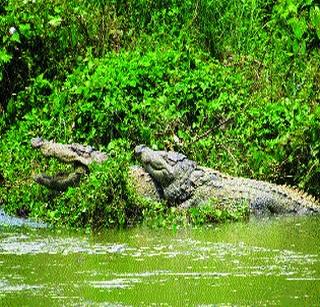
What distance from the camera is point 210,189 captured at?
36.7 ft

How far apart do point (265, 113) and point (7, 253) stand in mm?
4283

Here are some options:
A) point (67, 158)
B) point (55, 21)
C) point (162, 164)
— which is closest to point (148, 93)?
point (162, 164)

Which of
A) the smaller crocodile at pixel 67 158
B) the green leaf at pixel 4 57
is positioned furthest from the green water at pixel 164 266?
the green leaf at pixel 4 57

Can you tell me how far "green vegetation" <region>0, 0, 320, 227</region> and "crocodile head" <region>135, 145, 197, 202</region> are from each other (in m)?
0.28

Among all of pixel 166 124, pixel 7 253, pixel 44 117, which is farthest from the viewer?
pixel 44 117

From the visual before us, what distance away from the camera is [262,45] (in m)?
14.4

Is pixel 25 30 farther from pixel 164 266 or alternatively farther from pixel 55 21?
pixel 164 266

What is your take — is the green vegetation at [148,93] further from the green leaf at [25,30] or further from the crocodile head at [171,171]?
the crocodile head at [171,171]

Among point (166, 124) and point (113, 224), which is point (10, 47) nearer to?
point (166, 124)

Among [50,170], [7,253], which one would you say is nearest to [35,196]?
[50,170]

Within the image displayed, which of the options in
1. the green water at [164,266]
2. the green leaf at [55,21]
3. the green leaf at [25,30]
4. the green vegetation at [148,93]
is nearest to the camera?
the green water at [164,266]

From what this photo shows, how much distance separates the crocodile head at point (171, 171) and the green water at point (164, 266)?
1.16 meters

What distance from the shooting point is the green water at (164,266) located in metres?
6.93

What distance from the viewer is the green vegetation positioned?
1105 cm
